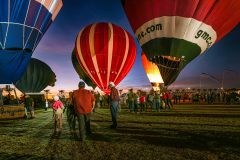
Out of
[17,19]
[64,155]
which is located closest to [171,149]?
[64,155]

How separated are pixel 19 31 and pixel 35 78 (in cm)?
2125

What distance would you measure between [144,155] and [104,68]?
1955 cm

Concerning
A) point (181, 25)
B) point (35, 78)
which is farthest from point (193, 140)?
point (35, 78)

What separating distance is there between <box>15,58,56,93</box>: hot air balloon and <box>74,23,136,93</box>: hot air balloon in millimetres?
14099

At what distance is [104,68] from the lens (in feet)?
83.5

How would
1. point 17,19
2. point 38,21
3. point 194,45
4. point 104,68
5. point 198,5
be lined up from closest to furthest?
point 198,5
point 194,45
point 17,19
point 38,21
point 104,68

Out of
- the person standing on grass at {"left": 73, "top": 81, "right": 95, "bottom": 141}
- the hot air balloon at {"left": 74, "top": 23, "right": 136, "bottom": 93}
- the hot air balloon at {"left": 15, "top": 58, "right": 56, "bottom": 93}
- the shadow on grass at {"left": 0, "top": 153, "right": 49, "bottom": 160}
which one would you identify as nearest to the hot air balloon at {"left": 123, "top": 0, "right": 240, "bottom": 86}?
the hot air balloon at {"left": 74, "top": 23, "right": 136, "bottom": 93}

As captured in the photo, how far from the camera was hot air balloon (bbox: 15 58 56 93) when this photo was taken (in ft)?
127

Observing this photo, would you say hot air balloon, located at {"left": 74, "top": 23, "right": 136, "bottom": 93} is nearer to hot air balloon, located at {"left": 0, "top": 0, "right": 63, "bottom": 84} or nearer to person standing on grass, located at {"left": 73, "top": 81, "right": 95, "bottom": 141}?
hot air balloon, located at {"left": 0, "top": 0, "right": 63, "bottom": 84}

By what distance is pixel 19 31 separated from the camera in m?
19.3

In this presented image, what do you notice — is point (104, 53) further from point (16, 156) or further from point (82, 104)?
point (16, 156)

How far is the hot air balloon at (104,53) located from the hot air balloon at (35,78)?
14.1 m

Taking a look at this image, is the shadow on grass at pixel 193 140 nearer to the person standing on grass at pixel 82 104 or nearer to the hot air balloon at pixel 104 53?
the person standing on grass at pixel 82 104

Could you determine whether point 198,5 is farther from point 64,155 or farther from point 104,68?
point 64,155
